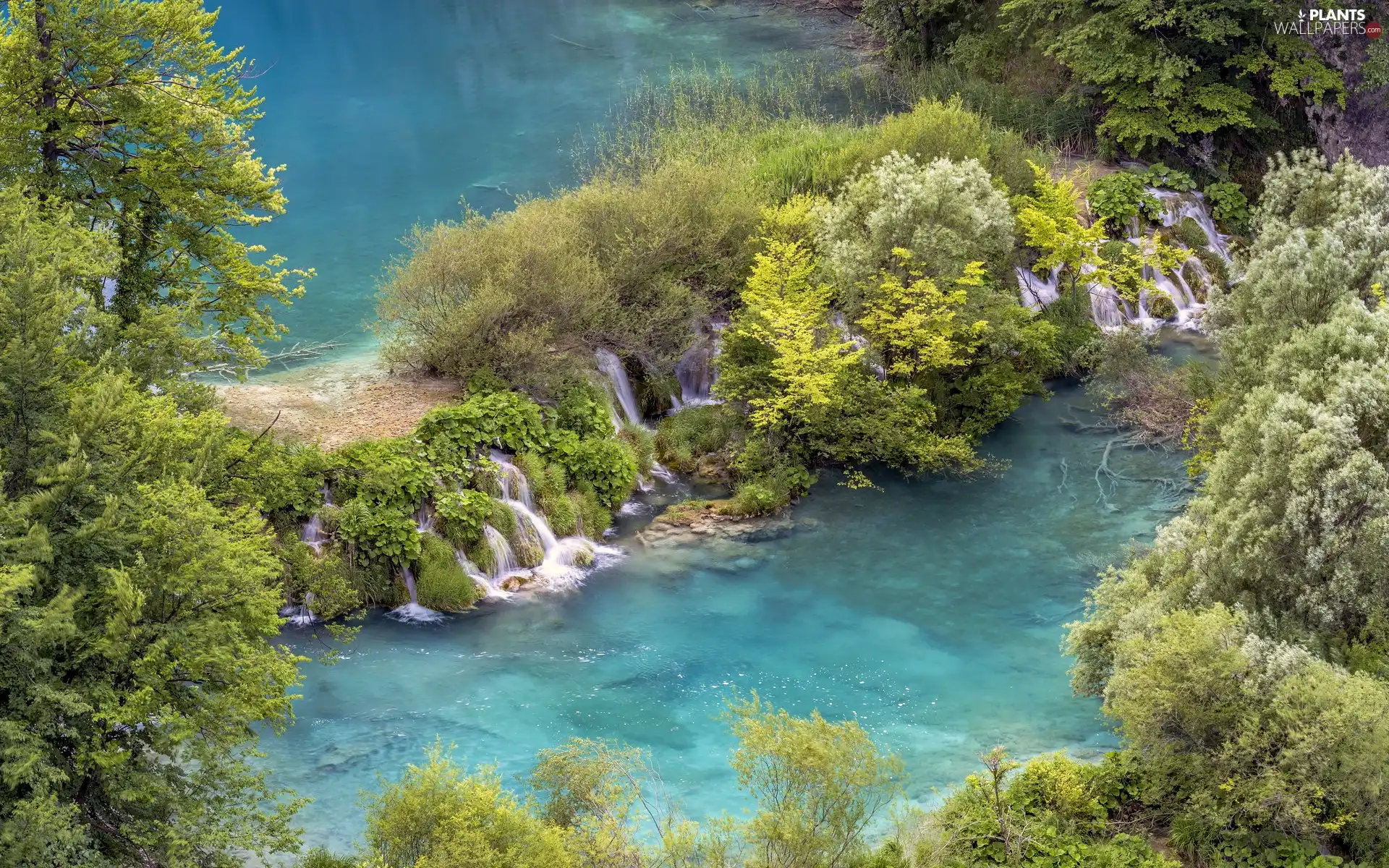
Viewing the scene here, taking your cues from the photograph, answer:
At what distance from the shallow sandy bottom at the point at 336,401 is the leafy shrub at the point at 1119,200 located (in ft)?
51.5

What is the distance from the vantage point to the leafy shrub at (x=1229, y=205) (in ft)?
110

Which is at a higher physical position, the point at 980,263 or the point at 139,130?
the point at 139,130

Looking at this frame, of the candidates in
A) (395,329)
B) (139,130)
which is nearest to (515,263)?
(395,329)

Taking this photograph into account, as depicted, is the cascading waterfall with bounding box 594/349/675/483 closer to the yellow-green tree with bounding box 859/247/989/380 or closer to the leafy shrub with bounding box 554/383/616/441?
the leafy shrub with bounding box 554/383/616/441

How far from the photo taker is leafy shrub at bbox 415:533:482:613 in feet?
69.2

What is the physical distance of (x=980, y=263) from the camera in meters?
25.3

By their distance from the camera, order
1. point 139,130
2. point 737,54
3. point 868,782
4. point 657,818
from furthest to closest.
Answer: point 737,54
point 139,130
point 657,818
point 868,782

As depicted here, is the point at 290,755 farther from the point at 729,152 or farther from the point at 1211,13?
the point at 1211,13

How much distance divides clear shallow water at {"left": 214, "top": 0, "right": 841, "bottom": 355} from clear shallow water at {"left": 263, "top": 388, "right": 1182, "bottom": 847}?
1032 cm

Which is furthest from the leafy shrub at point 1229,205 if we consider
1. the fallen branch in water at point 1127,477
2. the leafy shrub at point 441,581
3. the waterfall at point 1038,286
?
the leafy shrub at point 441,581

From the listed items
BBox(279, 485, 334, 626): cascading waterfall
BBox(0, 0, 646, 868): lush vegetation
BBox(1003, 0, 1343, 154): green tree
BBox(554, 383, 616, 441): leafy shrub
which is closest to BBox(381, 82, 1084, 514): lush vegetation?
BBox(554, 383, 616, 441): leafy shrub

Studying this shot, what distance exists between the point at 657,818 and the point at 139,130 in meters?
11.6

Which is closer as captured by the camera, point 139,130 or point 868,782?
point 868,782

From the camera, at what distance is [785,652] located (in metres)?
20.7
